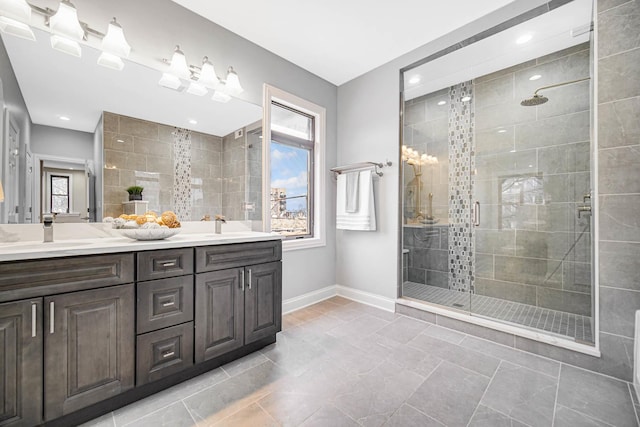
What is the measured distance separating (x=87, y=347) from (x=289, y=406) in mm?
1058

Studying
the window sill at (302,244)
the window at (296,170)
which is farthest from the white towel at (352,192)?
the window sill at (302,244)

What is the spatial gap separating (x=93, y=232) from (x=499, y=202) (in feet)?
12.1

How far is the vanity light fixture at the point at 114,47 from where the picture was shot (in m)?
1.70

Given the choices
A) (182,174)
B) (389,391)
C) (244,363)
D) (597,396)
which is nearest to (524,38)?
(597,396)

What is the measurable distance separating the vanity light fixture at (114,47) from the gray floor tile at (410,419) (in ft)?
8.96

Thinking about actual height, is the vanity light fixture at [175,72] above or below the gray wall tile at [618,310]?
above

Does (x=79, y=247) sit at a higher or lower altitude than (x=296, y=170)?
lower

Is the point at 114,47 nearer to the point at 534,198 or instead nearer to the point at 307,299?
the point at 307,299

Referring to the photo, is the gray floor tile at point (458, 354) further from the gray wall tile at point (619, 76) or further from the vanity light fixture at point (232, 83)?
the vanity light fixture at point (232, 83)

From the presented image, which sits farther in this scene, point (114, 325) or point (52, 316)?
point (114, 325)

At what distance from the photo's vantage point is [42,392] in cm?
116

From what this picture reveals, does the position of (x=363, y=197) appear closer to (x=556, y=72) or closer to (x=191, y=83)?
(x=191, y=83)

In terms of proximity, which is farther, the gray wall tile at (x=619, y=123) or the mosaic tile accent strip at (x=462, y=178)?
the mosaic tile accent strip at (x=462, y=178)

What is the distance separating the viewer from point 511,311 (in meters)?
2.53
